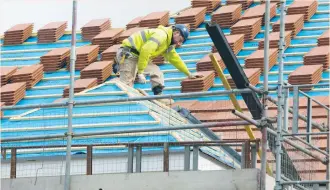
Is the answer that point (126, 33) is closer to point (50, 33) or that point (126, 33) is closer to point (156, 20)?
point (156, 20)

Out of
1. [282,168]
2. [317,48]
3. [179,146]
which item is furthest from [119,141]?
[317,48]

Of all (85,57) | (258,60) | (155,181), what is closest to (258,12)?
(258,60)

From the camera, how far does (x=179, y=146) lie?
18.6 meters

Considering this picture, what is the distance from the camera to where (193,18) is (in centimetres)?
2869

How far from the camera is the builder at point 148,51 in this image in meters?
21.8

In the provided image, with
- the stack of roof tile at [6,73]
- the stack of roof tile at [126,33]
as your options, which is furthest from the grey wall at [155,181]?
the stack of roof tile at [126,33]

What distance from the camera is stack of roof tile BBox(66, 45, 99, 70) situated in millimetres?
27828

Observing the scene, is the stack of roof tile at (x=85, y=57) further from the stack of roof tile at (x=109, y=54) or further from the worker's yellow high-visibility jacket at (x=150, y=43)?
the worker's yellow high-visibility jacket at (x=150, y=43)

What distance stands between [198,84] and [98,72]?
2.66 meters

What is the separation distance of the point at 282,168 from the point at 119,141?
2752 millimetres

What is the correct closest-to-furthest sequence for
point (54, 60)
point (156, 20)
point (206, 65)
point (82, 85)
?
point (206, 65) < point (82, 85) < point (54, 60) < point (156, 20)

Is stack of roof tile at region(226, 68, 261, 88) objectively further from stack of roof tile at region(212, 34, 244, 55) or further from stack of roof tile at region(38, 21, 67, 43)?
stack of roof tile at region(38, 21, 67, 43)

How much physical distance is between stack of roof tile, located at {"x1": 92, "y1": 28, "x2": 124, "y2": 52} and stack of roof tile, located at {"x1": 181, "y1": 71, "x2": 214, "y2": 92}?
376 centimetres

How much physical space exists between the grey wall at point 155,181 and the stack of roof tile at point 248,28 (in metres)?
9.22
